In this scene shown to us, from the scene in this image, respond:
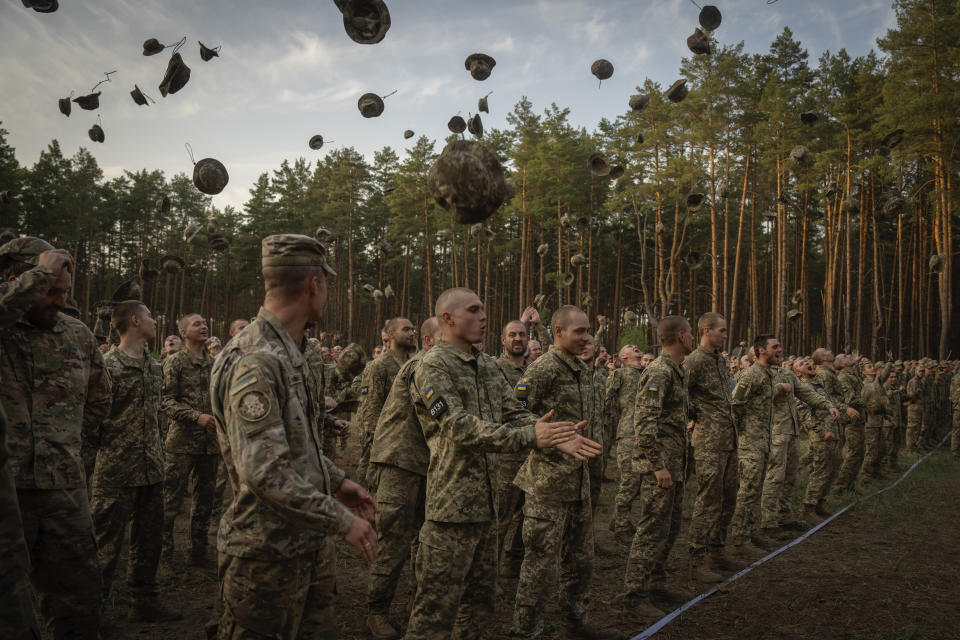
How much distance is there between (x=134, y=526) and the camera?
183 inches

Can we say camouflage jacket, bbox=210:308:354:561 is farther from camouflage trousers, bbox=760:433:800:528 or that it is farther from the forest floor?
camouflage trousers, bbox=760:433:800:528

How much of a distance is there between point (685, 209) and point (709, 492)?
28.1 m

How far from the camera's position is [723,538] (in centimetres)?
618

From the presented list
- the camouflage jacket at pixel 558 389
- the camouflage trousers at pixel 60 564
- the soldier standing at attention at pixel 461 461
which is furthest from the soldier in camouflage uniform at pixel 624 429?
the camouflage trousers at pixel 60 564

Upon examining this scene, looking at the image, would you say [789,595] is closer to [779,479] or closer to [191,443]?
[779,479]

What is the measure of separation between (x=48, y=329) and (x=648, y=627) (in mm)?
4670

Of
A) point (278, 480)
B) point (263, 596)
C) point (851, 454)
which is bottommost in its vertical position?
point (851, 454)

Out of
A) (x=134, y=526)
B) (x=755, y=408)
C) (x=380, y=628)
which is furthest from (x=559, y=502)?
(x=755, y=408)

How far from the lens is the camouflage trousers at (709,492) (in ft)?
18.9

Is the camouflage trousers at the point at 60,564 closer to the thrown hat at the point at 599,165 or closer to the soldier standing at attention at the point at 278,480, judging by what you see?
the soldier standing at attention at the point at 278,480

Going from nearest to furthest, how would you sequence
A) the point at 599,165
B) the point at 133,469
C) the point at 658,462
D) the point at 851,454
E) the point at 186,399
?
the point at 133,469
the point at 658,462
the point at 186,399
the point at 851,454
the point at 599,165

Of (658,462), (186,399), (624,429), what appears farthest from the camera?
(624,429)

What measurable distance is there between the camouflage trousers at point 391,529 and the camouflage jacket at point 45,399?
2037mm

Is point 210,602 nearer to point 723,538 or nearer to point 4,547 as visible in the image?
point 4,547
